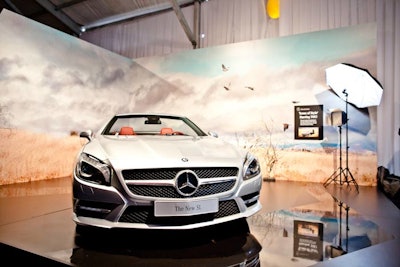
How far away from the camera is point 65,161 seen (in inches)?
190

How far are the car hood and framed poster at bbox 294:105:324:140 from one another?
3.08m

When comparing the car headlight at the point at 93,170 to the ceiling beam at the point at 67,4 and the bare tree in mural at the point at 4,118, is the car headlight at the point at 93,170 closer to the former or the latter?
the bare tree in mural at the point at 4,118

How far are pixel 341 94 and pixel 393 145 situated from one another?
1.28 metres

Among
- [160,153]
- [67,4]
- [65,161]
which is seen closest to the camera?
[160,153]

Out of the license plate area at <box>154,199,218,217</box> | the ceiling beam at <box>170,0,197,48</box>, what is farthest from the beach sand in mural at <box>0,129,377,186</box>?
the license plate area at <box>154,199,218,217</box>

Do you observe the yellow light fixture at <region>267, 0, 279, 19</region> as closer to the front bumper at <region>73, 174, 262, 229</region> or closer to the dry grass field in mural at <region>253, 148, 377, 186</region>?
the dry grass field in mural at <region>253, 148, 377, 186</region>

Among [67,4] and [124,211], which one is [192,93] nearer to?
[67,4]

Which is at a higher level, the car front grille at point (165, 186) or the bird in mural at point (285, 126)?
the bird in mural at point (285, 126)

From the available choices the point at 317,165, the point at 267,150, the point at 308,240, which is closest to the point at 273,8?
the point at 267,150

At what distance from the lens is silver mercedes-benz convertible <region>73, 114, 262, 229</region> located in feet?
5.08

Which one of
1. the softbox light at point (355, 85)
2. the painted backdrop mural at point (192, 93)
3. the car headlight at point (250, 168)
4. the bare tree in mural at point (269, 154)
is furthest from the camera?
the bare tree in mural at point (269, 154)

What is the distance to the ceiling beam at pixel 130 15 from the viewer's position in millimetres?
6671

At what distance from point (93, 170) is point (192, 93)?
4469mm

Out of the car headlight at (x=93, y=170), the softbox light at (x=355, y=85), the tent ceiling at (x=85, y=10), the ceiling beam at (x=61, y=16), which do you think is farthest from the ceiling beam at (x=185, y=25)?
the car headlight at (x=93, y=170)
